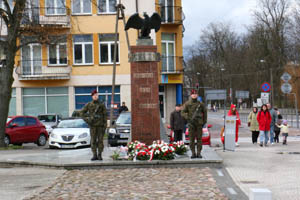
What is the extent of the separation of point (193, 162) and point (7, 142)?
12557mm

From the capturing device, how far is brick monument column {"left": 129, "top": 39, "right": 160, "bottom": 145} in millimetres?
15172

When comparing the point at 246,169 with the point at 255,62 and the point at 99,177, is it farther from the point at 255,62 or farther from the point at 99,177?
the point at 255,62

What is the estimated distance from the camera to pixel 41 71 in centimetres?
3684

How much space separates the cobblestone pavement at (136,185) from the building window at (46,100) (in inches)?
982

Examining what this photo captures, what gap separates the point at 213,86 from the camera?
83125 millimetres

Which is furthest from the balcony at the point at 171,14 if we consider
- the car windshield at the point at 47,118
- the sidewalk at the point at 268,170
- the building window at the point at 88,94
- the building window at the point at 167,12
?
the sidewalk at the point at 268,170

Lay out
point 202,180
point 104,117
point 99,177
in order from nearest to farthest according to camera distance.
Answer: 1. point 202,180
2. point 99,177
3. point 104,117

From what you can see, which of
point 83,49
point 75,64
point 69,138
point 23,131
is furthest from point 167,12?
Result: point 69,138

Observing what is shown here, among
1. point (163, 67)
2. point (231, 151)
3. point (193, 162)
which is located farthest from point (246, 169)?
point (163, 67)

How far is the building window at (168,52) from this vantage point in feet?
126

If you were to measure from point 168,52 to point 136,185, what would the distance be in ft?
95.5

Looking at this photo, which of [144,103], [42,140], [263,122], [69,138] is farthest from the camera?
[42,140]

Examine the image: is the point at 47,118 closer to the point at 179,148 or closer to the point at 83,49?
the point at 83,49

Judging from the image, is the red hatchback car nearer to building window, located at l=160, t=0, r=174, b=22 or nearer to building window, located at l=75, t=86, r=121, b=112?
building window, located at l=75, t=86, r=121, b=112
